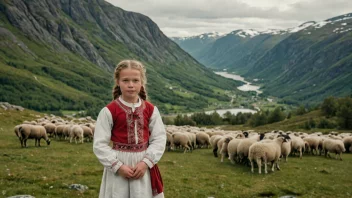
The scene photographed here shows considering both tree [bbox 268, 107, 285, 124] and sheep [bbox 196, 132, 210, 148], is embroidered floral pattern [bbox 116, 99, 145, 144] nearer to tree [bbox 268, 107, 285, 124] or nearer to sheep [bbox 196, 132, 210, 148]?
sheep [bbox 196, 132, 210, 148]

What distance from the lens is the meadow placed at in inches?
580

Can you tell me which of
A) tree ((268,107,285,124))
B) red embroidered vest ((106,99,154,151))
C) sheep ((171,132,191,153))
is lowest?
sheep ((171,132,191,153))

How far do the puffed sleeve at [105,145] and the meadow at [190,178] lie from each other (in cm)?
768

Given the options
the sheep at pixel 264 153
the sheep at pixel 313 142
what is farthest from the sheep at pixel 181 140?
the sheep at pixel 313 142

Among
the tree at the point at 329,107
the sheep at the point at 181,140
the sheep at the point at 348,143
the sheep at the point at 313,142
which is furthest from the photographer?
the tree at the point at 329,107

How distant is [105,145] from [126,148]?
437 mm

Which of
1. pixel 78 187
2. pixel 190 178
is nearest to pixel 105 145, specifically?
pixel 78 187

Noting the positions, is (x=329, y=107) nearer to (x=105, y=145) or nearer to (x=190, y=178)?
(x=190, y=178)

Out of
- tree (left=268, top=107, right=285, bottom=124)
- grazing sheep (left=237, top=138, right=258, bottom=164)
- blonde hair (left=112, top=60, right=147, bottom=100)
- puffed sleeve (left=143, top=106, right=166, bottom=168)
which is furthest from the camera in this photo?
tree (left=268, top=107, right=285, bottom=124)

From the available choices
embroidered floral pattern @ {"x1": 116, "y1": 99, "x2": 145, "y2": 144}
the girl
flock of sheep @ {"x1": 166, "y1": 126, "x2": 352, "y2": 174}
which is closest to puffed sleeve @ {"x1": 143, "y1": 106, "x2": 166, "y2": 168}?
the girl

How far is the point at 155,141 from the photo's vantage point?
7.07 meters

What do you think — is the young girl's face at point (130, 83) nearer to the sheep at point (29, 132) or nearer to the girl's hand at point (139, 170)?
the girl's hand at point (139, 170)

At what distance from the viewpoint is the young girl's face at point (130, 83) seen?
6922 mm

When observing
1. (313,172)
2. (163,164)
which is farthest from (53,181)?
(313,172)
